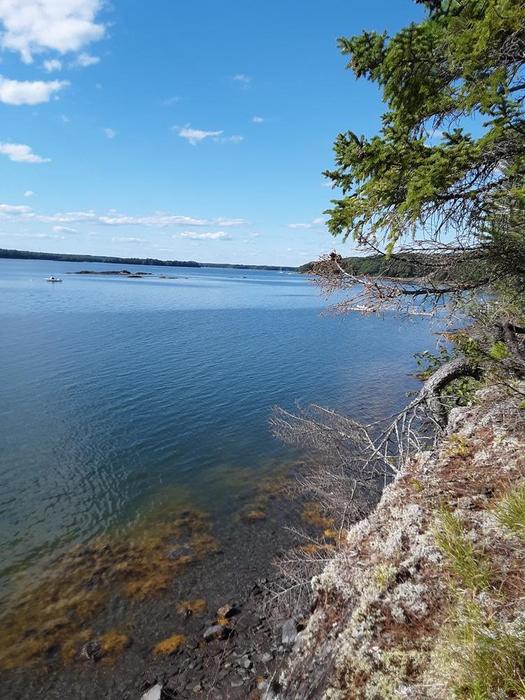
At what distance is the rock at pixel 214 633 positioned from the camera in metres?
10.4

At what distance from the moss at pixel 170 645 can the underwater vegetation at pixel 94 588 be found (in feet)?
0.21

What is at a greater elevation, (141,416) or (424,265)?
(424,265)

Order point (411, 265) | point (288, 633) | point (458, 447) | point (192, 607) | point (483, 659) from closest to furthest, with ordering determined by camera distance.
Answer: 1. point (483, 659)
2. point (458, 447)
3. point (411, 265)
4. point (288, 633)
5. point (192, 607)

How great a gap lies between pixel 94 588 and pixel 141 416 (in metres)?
12.5

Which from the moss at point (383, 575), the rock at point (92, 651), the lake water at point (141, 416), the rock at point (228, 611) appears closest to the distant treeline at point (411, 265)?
the lake water at point (141, 416)

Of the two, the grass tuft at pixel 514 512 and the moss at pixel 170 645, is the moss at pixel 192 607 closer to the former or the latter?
the moss at pixel 170 645

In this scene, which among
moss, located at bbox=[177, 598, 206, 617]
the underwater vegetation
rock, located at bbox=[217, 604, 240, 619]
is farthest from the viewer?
moss, located at bbox=[177, 598, 206, 617]

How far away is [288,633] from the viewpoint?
986 centimetres

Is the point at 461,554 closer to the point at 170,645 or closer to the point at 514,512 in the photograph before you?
the point at 514,512

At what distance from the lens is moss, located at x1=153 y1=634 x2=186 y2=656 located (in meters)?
10.1

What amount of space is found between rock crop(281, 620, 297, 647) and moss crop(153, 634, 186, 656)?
2509mm

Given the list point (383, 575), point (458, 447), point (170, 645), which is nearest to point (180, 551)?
point (170, 645)

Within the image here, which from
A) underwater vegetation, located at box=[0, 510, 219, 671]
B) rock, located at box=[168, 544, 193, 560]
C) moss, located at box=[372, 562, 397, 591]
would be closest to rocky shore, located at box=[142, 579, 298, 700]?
underwater vegetation, located at box=[0, 510, 219, 671]

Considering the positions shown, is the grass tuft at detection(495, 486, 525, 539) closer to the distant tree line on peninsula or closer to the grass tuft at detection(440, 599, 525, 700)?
the grass tuft at detection(440, 599, 525, 700)
